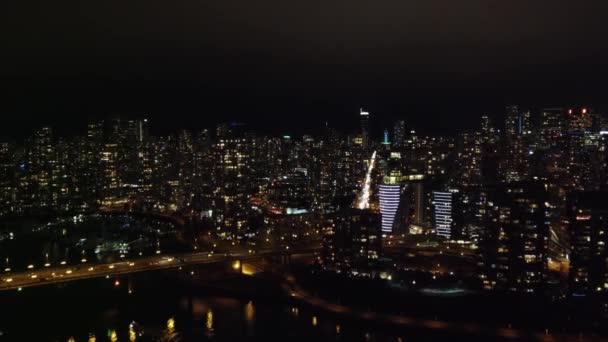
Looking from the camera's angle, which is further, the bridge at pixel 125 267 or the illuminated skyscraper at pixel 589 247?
the bridge at pixel 125 267

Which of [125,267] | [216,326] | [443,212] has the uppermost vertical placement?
[443,212]

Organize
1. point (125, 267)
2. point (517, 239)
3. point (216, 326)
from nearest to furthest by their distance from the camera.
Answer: point (216, 326)
point (517, 239)
point (125, 267)

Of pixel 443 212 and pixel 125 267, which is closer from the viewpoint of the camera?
pixel 125 267

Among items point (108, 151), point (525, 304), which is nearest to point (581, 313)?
point (525, 304)

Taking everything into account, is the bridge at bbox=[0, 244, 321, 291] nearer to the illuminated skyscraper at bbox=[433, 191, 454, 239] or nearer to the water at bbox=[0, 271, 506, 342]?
the water at bbox=[0, 271, 506, 342]

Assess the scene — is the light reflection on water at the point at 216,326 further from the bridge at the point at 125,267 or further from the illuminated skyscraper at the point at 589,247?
the illuminated skyscraper at the point at 589,247

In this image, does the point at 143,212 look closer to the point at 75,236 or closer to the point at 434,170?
→ the point at 75,236

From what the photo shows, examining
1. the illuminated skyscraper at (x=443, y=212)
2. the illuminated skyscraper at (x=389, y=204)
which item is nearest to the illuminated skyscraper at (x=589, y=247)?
the illuminated skyscraper at (x=443, y=212)

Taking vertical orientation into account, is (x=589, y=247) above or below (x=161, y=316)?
above

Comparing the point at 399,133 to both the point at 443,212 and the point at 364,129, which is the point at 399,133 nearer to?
the point at 364,129

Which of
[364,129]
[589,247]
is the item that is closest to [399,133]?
[364,129]
